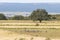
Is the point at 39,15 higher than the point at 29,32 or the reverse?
the reverse

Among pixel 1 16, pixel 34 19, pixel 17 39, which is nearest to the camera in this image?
pixel 17 39

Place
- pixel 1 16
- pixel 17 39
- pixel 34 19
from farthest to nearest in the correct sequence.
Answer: pixel 1 16
pixel 34 19
pixel 17 39

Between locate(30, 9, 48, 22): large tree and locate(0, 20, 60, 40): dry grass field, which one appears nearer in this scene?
locate(0, 20, 60, 40): dry grass field

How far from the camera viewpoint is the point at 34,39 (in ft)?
121

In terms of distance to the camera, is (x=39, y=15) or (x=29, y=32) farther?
(x=39, y=15)

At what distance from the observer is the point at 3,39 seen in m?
36.2

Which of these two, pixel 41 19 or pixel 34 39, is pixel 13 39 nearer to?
pixel 34 39

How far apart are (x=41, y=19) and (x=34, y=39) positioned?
5470cm

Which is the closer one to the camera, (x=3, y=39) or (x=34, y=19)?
(x=3, y=39)

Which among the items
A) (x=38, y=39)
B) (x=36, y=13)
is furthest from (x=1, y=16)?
(x=38, y=39)

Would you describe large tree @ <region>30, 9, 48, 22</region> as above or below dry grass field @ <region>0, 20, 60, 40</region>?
below

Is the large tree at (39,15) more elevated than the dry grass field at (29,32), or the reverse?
the dry grass field at (29,32)

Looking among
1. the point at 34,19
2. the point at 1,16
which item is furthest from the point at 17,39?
the point at 1,16

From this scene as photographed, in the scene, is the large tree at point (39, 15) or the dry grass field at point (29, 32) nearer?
the dry grass field at point (29, 32)
